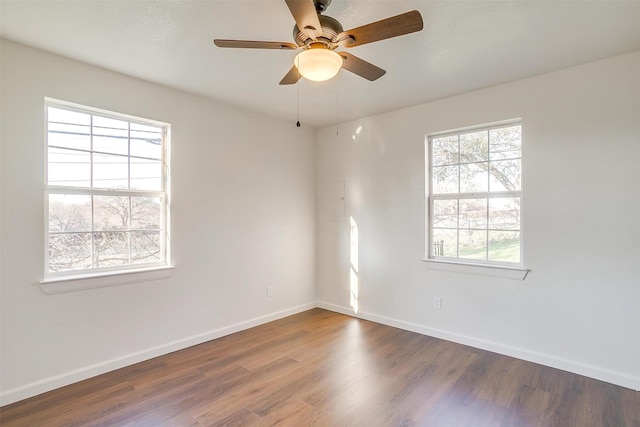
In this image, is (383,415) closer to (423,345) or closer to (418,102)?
(423,345)

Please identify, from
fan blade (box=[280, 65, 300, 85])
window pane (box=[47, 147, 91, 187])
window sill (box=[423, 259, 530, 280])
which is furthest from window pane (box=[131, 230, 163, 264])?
window sill (box=[423, 259, 530, 280])

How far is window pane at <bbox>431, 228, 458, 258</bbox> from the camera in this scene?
339 centimetres

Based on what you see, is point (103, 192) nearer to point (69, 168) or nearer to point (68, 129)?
point (69, 168)

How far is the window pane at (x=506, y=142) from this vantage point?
2975mm

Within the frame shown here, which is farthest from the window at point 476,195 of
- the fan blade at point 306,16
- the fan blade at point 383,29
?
the fan blade at point 306,16

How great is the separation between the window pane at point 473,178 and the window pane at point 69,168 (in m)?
3.47

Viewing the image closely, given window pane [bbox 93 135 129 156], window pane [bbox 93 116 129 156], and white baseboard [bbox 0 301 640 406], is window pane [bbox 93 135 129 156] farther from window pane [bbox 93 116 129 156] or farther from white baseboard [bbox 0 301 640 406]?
white baseboard [bbox 0 301 640 406]

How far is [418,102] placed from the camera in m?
3.46

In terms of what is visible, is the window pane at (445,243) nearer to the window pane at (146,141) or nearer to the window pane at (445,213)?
the window pane at (445,213)

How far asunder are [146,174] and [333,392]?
250 centimetres

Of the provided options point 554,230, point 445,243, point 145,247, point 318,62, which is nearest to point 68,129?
point 145,247

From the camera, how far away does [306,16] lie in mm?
1472

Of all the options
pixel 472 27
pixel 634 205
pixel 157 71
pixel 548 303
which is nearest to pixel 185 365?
pixel 157 71

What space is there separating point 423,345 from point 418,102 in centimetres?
255
